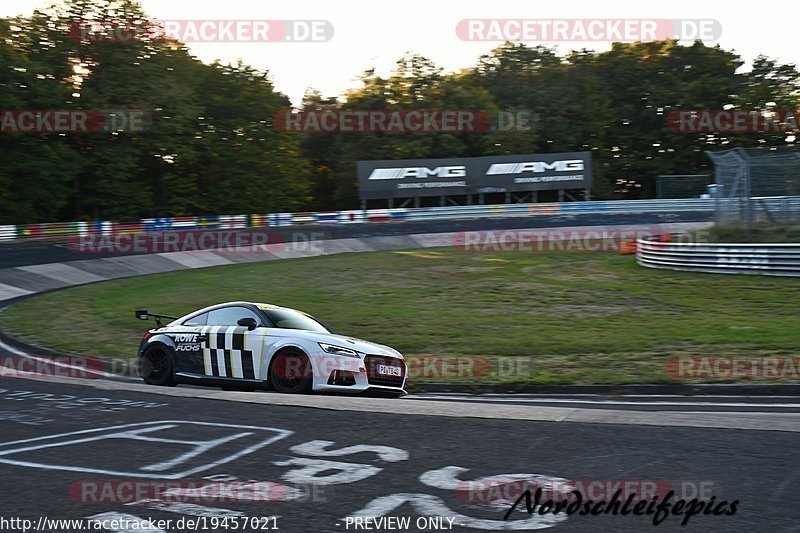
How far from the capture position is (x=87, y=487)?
5.21 m

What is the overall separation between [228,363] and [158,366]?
1.34m

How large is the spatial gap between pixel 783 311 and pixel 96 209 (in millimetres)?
43525

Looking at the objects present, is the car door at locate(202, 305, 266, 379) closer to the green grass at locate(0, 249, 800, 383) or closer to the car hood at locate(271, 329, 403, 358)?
the car hood at locate(271, 329, 403, 358)

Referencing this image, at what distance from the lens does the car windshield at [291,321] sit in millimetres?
10805

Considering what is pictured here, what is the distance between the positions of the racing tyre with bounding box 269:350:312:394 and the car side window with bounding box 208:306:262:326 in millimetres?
770

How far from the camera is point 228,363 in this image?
10.8m

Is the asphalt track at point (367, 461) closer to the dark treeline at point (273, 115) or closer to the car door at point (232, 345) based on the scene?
the car door at point (232, 345)

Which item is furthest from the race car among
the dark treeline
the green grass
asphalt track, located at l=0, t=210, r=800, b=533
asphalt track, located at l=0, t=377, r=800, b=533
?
the dark treeline

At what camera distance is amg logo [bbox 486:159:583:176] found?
177 ft

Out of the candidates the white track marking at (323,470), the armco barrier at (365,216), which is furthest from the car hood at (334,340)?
the armco barrier at (365,216)

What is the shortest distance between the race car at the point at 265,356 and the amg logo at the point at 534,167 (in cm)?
4368

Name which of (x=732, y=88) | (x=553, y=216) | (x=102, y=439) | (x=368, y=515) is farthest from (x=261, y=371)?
(x=732, y=88)

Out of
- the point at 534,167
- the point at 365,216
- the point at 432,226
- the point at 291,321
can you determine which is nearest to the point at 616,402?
the point at 291,321

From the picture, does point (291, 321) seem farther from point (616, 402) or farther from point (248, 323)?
point (616, 402)
